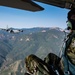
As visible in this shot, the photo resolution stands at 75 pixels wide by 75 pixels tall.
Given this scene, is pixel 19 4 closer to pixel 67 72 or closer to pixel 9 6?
pixel 9 6

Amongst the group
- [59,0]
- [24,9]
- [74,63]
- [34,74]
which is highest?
[59,0]

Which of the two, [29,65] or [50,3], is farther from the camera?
[29,65]

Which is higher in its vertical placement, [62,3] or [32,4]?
[62,3]

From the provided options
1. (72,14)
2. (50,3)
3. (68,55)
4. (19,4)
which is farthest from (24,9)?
(68,55)

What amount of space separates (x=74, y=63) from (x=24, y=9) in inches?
63.7

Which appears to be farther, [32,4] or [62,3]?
[32,4]

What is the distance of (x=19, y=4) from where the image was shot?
4066mm

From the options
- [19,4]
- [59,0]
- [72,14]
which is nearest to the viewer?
[59,0]

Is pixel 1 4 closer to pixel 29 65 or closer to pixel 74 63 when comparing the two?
pixel 29 65

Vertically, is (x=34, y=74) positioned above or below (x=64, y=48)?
below

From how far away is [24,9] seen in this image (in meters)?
4.44

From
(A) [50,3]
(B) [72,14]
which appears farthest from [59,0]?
(B) [72,14]

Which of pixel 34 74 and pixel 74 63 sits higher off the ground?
pixel 74 63

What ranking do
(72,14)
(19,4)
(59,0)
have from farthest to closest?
(72,14) → (19,4) → (59,0)
